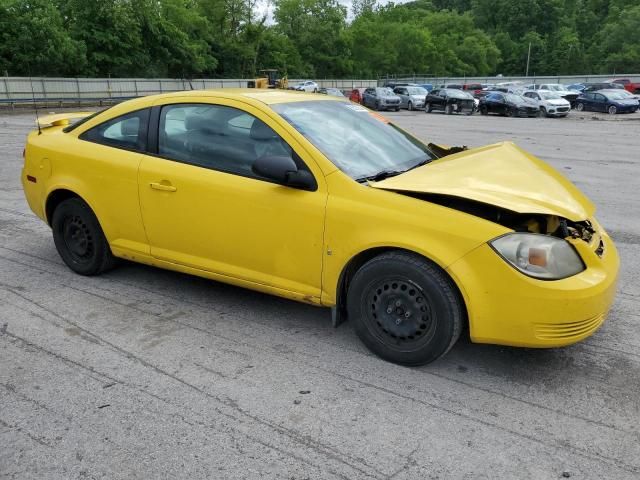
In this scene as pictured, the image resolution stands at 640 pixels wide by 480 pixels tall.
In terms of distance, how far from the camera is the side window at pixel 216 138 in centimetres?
377

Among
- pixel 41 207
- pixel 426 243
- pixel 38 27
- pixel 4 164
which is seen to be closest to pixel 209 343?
pixel 426 243

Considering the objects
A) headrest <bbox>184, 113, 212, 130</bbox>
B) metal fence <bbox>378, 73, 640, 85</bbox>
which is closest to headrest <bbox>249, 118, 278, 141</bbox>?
headrest <bbox>184, 113, 212, 130</bbox>

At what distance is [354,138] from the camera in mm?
3971

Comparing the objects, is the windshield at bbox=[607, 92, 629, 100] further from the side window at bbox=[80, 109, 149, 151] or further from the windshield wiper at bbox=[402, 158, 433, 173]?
the side window at bbox=[80, 109, 149, 151]

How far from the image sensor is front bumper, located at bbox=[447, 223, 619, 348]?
2.96m

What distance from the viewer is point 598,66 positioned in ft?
306

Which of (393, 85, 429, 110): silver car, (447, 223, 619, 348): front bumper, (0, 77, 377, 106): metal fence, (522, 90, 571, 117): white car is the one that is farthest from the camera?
(393, 85, 429, 110): silver car

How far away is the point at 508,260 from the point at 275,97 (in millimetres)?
2040

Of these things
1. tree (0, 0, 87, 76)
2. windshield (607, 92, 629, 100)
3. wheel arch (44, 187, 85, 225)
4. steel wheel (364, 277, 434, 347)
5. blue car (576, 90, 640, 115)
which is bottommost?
blue car (576, 90, 640, 115)

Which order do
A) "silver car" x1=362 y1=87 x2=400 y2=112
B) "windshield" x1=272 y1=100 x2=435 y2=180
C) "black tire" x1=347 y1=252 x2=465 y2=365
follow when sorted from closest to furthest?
"black tire" x1=347 y1=252 x2=465 y2=365
"windshield" x1=272 y1=100 x2=435 y2=180
"silver car" x1=362 y1=87 x2=400 y2=112

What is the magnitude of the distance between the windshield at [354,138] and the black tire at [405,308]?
656 mm

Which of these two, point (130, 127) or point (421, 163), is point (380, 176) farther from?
point (130, 127)

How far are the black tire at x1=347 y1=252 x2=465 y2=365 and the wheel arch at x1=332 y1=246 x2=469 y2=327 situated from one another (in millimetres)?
19

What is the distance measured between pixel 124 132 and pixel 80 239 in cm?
100
